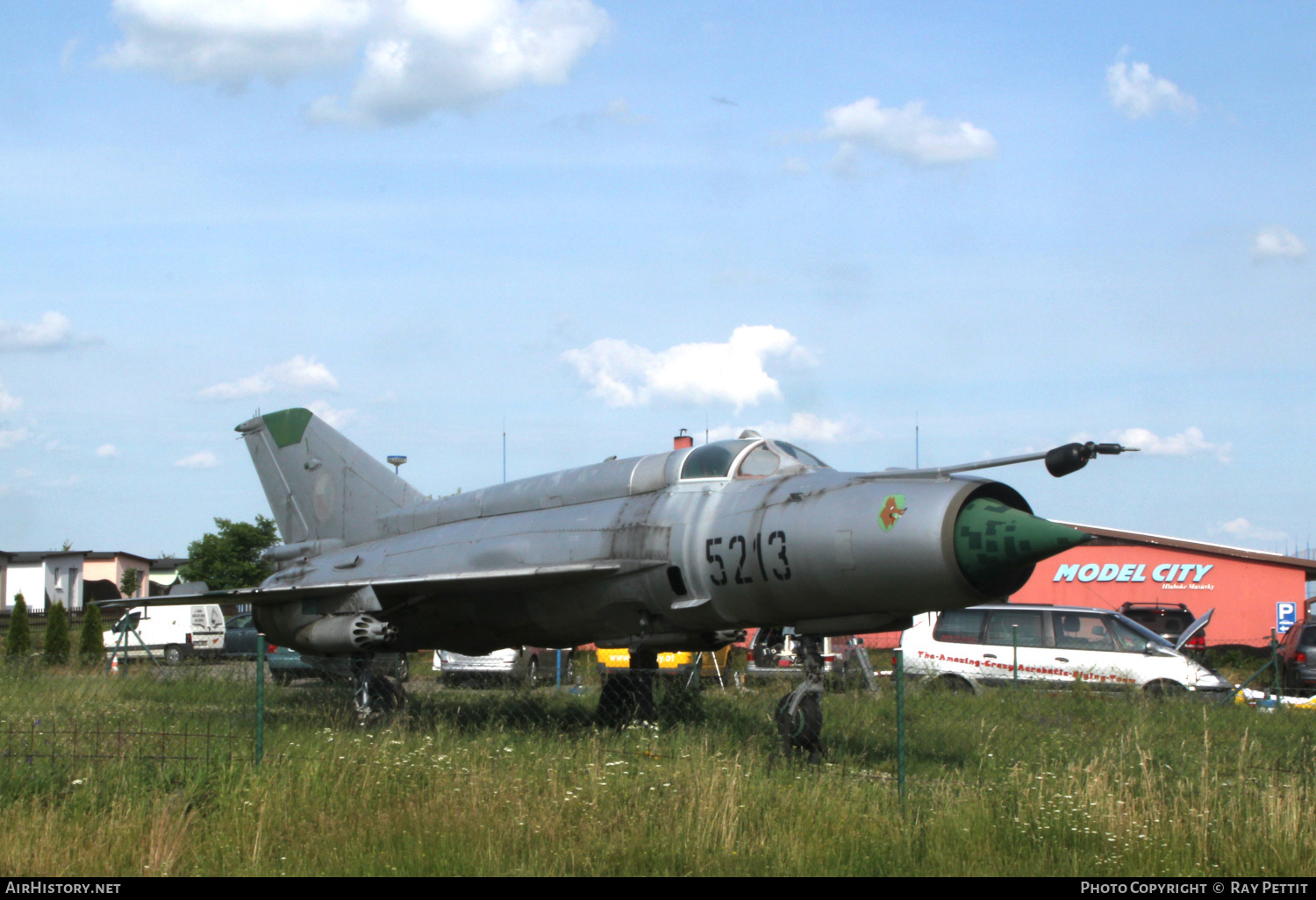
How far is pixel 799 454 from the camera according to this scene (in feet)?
36.8

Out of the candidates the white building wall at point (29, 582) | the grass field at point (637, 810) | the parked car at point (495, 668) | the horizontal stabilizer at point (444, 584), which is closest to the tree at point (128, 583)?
the white building wall at point (29, 582)

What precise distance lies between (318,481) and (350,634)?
469 cm

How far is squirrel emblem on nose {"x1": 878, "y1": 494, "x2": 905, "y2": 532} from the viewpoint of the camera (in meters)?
9.09

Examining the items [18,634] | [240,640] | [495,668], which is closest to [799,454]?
[495,668]

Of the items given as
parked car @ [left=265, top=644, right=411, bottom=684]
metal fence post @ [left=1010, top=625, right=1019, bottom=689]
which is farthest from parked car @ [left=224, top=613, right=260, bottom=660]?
metal fence post @ [left=1010, top=625, right=1019, bottom=689]

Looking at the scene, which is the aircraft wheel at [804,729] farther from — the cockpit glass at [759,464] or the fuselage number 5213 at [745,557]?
the cockpit glass at [759,464]

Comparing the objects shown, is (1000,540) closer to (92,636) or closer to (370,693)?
(370,693)

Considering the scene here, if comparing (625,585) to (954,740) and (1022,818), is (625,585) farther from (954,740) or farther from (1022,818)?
(1022,818)

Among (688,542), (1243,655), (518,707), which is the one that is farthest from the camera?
(1243,655)

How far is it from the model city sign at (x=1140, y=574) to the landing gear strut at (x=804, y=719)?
29.2 metres
